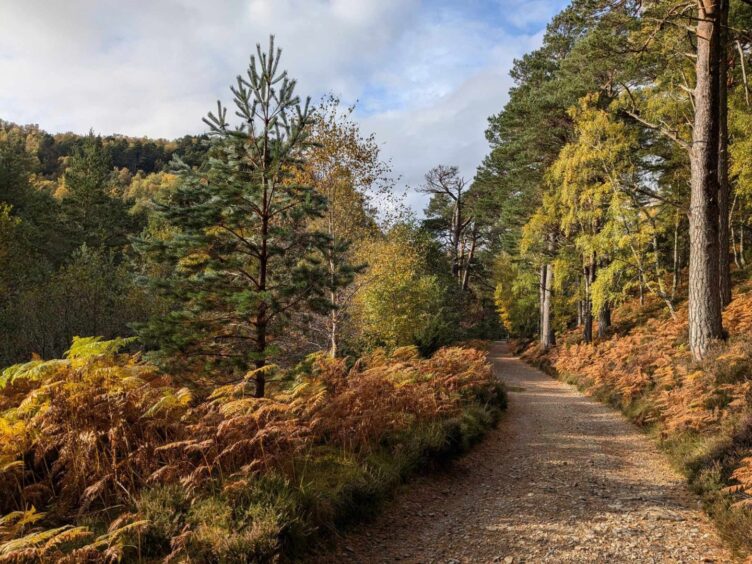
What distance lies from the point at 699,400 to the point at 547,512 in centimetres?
404

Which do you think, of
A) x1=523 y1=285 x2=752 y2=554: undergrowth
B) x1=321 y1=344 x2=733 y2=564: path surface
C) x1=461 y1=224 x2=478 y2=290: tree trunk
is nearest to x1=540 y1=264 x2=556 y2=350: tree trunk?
x1=523 y1=285 x2=752 y2=554: undergrowth

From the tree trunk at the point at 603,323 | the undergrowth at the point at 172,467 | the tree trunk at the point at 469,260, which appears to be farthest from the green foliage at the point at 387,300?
the tree trunk at the point at 469,260

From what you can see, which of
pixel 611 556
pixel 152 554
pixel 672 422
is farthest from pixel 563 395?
pixel 152 554

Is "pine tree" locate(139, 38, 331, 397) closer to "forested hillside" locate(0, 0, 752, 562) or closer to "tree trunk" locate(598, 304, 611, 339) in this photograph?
"forested hillside" locate(0, 0, 752, 562)

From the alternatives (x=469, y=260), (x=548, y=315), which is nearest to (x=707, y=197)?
(x=548, y=315)

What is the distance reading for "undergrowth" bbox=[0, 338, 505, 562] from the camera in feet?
12.2

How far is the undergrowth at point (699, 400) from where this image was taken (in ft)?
15.8

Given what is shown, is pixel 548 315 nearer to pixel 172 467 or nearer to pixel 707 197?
pixel 707 197

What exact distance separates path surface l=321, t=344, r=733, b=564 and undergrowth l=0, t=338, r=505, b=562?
496 mm

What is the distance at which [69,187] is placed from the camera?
3738cm

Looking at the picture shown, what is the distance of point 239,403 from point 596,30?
1250 cm

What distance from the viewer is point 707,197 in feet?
29.7

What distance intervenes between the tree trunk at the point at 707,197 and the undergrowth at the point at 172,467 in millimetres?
6449

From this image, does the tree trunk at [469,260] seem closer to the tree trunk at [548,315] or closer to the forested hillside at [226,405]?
the tree trunk at [548,315]
